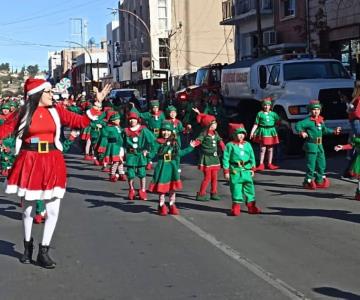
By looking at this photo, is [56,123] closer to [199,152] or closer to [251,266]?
[251,266]

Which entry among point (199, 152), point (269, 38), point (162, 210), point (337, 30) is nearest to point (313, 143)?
point (199, 152)

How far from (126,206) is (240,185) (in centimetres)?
207

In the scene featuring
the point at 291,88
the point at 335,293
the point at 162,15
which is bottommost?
the point at 335,293

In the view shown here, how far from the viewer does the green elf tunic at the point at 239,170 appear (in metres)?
9.49

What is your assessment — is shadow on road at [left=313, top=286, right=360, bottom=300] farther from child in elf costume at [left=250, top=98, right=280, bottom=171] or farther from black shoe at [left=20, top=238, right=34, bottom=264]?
child in elf costume at [left=250, top=98, right=280, bottom=171]

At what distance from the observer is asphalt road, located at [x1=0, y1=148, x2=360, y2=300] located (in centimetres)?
587

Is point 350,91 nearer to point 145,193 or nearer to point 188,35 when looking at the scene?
point 145,193

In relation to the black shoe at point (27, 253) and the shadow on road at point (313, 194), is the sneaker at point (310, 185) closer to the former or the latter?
the shadow on road at point (313, 194)

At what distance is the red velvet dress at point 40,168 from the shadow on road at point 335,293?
2721 millimetres

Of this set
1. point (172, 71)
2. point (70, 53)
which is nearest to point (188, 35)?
point (172, 71)

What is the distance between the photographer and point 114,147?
44.6ft

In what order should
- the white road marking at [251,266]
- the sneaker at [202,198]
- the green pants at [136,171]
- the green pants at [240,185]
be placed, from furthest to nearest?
the green pants at [136,171] → the sneaker at [202,198] → the green pants at [240,185] → the white road marking at [251,266]

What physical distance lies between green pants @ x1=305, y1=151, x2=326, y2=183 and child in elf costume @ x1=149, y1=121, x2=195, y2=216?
2856 mm

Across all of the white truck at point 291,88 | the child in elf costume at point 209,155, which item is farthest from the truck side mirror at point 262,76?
the child in elf costume at point 209,155
